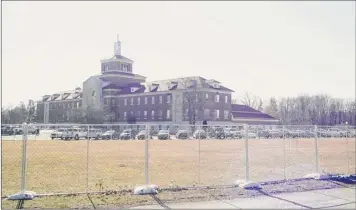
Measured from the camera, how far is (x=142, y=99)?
7700cm

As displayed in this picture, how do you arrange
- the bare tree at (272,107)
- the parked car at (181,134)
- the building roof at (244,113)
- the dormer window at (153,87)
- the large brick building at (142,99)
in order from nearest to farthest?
the parked car at (181,134) < the large brick building at (142,99) < the dormer window at (153,87) < the building roof at (244,113) < the bare tree at (272,107)

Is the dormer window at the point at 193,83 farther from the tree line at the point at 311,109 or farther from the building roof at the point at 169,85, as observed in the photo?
the tree line at the point at 311,109

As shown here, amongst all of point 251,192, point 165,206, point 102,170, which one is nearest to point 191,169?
point 102,170

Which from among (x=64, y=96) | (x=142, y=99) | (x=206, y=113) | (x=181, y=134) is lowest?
(x=181, y=134)

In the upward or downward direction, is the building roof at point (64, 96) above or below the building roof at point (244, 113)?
above

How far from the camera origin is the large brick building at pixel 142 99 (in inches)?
2729

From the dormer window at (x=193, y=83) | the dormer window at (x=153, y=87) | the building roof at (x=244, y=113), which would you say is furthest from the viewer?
the building roof at (x=244, y=113)

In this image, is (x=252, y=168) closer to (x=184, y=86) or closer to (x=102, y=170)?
(x=102, y=170)

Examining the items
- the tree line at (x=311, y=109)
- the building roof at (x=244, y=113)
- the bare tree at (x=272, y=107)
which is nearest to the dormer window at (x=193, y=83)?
the building roof at (x=244, y=113)

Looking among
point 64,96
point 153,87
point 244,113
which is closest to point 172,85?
point 153,87

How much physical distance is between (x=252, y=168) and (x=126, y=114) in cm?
6642

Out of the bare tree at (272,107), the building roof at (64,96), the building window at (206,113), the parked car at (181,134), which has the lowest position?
the parked car at (181,134)

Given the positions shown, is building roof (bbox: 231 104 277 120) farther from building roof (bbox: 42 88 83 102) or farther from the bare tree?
building roof (bbox: 42 88 83 102)

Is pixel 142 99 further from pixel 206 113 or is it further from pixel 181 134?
pixel 181 134
